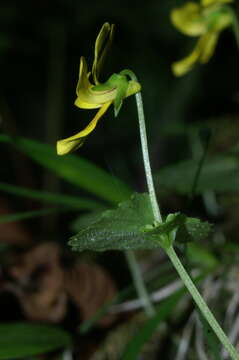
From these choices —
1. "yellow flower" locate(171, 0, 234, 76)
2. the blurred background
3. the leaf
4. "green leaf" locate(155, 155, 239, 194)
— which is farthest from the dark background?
the leaf

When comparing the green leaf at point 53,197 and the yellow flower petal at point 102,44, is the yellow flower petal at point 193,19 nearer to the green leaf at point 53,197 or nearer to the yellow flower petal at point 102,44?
the green leaf at point 53,197

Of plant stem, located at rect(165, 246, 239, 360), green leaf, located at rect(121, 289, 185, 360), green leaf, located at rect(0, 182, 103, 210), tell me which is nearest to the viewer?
plant stem, located at rect(165, 246, 239, 360)

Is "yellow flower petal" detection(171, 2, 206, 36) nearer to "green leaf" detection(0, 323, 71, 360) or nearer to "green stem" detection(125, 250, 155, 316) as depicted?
"green stem" detection(125, 250, 155, 316)

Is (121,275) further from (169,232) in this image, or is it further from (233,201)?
(169,232)

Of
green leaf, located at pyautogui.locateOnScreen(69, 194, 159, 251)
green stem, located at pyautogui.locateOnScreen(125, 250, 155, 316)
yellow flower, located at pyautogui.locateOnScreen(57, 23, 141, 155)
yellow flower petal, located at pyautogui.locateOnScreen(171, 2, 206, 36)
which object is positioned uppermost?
yellow flower petal, located at pyautogui.locateOnScreen(171, 2, 206, 36)

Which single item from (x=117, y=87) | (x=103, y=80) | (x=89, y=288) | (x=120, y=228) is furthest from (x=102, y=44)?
(x=103, y=80)

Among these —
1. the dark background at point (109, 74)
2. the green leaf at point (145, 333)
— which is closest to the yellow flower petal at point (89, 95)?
the green leaf at point (145, 333)

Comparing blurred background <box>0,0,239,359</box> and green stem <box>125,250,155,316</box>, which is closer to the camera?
green stem <box>125,250,155,316</box>

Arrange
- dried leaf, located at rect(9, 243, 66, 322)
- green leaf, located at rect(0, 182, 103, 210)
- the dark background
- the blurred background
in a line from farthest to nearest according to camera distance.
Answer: the dark background < the blurred background < dried leaf, located at rect(9, 243, 66, 322) < green leaf, located at rect(0, 182, 103, 210)
